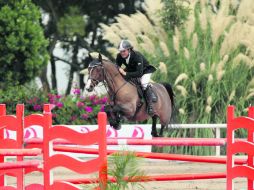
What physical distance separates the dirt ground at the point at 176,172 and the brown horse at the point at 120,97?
0.78 m

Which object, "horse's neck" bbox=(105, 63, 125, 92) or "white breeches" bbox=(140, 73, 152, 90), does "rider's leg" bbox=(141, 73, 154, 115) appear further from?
"horse's neck" bbox=(105, 63, 125, 92)

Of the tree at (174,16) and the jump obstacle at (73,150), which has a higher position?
the tree at (174,16)

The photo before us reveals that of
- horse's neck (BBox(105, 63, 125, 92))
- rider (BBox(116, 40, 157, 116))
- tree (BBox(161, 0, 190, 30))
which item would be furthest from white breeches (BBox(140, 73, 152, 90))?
tree (BBox(161, 0, 190, 30))

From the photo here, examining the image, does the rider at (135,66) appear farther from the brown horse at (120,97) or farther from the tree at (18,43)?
the tree at (18,43)

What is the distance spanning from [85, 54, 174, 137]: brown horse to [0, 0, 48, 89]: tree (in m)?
8.03

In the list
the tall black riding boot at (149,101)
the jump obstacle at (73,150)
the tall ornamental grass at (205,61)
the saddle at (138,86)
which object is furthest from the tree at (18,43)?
the jump obstacle at (73,150)

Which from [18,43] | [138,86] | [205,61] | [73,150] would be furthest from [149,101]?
[18,43]

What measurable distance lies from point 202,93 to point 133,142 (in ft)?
30.2

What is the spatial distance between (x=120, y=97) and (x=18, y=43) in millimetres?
8716

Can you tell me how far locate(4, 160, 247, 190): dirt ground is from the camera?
11.5 m

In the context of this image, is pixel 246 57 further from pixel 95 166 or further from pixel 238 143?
pixel 95 166

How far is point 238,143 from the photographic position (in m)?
7.59

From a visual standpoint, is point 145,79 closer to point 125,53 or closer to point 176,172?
point 125,53

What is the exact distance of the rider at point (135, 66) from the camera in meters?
11.1
